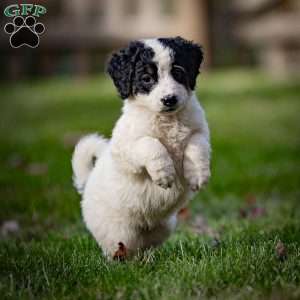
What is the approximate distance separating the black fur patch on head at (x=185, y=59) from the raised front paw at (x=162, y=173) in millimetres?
508

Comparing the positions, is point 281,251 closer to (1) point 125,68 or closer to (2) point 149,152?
(2) point 149,152

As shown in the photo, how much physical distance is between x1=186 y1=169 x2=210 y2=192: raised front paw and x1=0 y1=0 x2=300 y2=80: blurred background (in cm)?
1462

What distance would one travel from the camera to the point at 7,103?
50.3 ft

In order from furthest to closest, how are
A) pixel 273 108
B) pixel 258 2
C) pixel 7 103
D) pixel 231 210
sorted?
pixel 258 2
pixel 7 103
pixel 273 108
pixel 231 210

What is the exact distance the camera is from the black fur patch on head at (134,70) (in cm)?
396

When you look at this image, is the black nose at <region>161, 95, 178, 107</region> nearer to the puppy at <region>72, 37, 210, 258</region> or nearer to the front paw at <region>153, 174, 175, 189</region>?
the puppy at <region>72, 37, 210, 258</region>

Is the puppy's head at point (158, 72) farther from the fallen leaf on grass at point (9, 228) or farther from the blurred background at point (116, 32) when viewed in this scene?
the blurred background at point (116, 32)

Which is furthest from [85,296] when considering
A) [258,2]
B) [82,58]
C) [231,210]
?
[258,2]

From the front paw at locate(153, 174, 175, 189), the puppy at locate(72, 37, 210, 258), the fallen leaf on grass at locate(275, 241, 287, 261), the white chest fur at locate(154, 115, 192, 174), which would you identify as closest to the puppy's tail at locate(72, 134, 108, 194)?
the puppy at locate(72, 37, 210, 258)

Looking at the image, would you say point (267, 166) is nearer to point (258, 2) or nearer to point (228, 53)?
point (258, 2)

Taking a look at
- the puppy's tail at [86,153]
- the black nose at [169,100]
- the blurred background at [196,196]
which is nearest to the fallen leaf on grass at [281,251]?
the blurred background at [196,196]

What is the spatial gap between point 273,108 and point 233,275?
33.1 ft

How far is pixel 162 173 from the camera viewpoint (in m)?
3.79

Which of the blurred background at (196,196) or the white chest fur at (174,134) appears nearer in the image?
the blurred background at (196,196)
